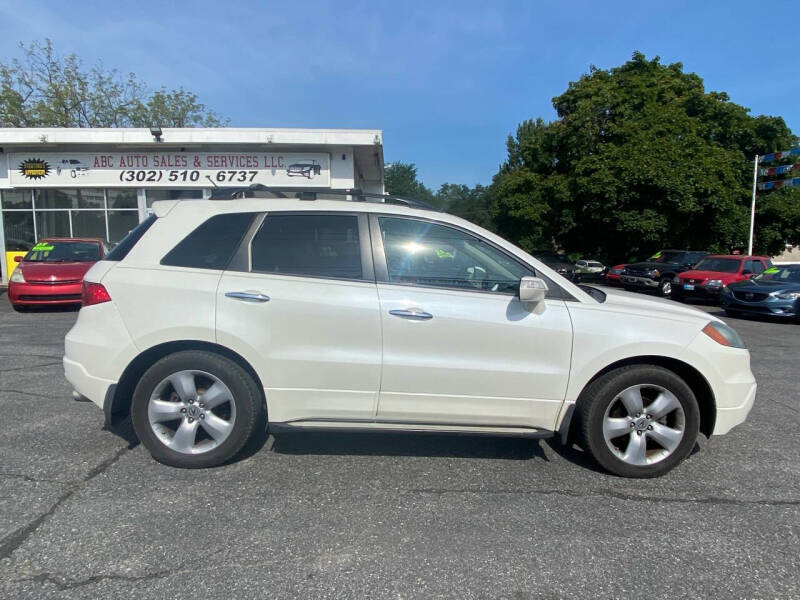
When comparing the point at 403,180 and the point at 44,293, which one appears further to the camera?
the point at 403,180

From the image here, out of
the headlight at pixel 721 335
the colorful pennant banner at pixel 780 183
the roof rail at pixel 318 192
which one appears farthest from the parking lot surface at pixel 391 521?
the colorful pennant banner at pixel 780 183

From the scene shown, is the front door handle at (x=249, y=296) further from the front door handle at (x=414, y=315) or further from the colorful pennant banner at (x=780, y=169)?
the colorful pennant banner at (x=780, y=169)

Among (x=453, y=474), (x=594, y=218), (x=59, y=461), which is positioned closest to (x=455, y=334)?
(x=453, y=474)

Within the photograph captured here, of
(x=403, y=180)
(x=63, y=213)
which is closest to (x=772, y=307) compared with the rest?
(x=63, y=213)

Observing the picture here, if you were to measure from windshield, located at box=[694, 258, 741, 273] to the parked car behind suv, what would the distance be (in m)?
1.98

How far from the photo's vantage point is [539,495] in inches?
123

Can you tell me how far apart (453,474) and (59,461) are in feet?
8.84

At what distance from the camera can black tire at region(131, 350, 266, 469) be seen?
326 cm

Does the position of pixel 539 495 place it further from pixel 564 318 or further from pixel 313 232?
pixel 313 232

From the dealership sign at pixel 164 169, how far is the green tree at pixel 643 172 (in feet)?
43.7

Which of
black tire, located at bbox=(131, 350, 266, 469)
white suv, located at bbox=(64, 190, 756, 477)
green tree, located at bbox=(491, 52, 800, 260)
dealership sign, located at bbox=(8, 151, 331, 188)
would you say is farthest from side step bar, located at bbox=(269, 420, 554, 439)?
green tree, located at bbox=(491, 52, 800, 260)

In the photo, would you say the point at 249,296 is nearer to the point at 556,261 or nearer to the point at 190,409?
the point at 190,409

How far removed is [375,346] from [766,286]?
40.4 ft

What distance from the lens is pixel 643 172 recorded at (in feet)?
70.9
